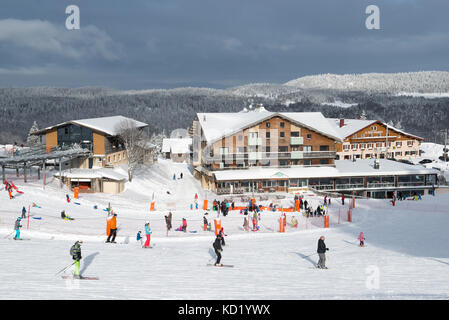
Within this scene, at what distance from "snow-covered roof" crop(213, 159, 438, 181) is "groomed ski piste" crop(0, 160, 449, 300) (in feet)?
38.1

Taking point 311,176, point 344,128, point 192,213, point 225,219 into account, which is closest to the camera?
point 225,219

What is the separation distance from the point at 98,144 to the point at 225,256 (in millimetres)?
35145

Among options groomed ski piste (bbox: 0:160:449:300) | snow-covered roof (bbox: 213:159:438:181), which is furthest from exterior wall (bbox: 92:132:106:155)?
snow-covered roof (bbox: 213:159:438:181)

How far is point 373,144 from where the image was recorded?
77.6 m

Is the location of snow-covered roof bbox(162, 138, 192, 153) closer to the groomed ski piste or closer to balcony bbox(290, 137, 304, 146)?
balcony bbox(290, 137, 304, 146)

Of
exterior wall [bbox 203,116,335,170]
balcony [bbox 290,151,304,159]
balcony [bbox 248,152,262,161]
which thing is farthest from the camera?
balcony [bbox 290,151,304,159]

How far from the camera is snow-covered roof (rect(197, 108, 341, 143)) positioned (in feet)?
160

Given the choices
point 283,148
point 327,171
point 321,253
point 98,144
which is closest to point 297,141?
point 283,148

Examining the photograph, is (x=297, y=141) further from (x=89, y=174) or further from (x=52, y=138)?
(x=52, y=138)

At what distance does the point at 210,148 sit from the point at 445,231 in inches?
1077

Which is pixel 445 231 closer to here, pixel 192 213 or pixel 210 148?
pixel 192 213

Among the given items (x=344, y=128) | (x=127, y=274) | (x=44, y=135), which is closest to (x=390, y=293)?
(x=127, y=274)

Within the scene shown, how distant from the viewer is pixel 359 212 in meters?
34.3

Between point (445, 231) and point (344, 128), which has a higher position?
point (344, 128)
